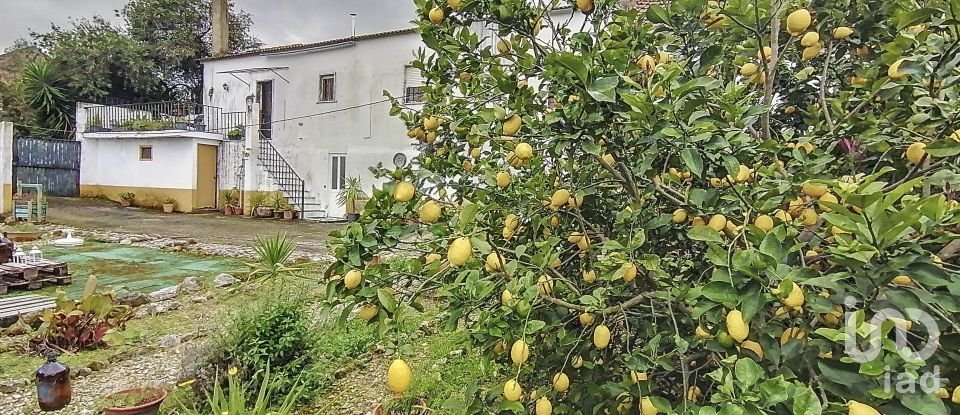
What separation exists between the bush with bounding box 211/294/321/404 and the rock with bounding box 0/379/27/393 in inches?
44.4

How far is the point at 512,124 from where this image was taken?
1.39m

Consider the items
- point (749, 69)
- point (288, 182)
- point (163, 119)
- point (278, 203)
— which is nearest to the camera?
point (749, 69)

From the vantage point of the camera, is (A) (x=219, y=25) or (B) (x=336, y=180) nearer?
(B) (x=336, y=180)

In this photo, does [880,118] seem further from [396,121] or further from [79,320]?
[396,121]

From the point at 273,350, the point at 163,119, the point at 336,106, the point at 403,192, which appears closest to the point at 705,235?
the point at 403,192

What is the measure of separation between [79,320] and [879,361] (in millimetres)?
4547

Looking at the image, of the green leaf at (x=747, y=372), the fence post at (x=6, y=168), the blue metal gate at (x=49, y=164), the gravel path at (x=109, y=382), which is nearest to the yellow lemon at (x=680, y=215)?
the green leaf at (x=747, y=372)

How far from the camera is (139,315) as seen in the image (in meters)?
4.76

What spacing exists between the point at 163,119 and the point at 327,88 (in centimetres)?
469

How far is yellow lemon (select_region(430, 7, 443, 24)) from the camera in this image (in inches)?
65.2

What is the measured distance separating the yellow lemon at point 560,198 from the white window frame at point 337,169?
13382mm

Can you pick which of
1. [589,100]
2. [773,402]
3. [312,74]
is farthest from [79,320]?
[312,74]

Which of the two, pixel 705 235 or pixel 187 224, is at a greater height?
pixel 705 235

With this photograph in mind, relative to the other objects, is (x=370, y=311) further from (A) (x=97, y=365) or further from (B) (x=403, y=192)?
(A) (x=97, y=365)
